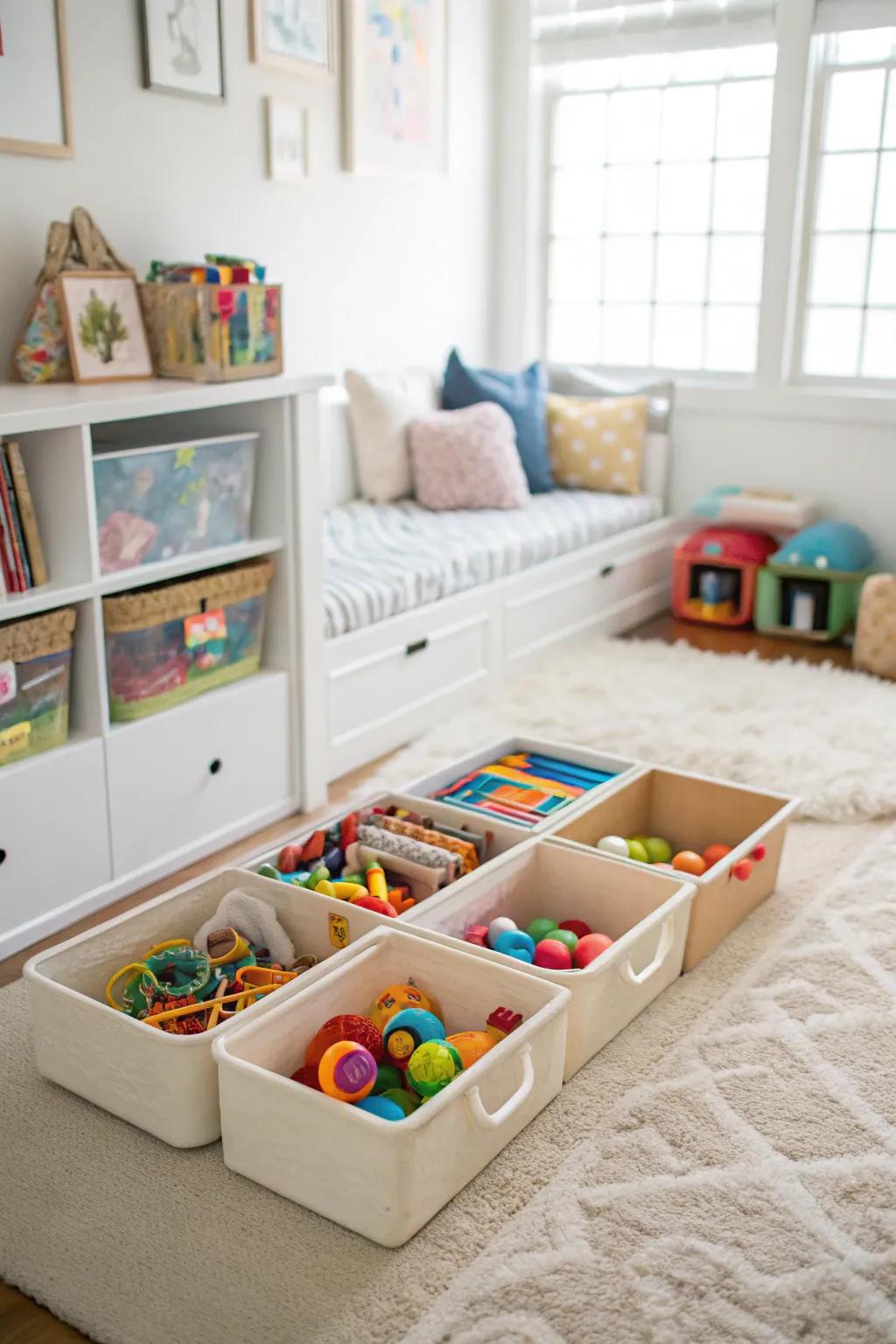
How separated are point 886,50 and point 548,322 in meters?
1.47

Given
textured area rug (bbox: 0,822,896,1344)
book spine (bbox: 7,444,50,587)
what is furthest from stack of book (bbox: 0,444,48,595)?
textured area rug (bbox: 0,822,896,1344)

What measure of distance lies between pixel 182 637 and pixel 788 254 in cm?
279

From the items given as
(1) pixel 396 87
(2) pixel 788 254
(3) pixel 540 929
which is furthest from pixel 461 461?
(3) pixel 540 929

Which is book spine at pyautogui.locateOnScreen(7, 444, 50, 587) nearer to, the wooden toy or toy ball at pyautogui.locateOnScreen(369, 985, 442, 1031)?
toy ball at pyautogui.locateOnScreen(369, 985, 442, 1031)

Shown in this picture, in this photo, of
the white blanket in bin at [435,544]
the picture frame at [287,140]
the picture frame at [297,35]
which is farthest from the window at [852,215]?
the picture frame at [287,140]

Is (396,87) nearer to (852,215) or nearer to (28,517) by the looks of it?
(852,215)

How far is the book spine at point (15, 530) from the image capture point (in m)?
2.14

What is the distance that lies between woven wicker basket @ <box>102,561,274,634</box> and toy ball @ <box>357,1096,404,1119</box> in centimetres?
106

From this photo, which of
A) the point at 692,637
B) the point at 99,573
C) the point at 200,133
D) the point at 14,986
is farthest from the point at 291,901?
the point at 692,637

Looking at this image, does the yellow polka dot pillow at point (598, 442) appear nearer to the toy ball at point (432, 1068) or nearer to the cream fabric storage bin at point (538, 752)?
the cream fabric storage bin at point (538, 752)

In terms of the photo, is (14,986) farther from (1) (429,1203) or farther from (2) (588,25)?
(2) (588,25)

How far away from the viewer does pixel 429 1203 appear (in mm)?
1559

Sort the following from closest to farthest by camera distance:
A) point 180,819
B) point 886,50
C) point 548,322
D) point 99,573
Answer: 1. point 99,573
2. point 180,819
3. point 886,50
4. point 548,322

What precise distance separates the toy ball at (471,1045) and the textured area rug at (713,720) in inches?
46.8
